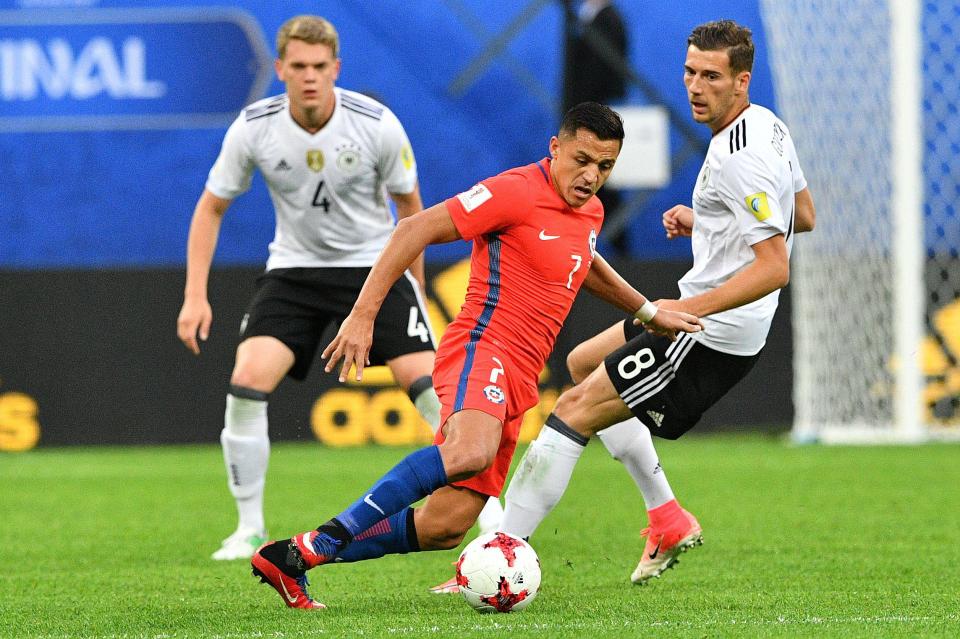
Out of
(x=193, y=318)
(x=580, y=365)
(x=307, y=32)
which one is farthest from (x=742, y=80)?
(x=193, y=318)

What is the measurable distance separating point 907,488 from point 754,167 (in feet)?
13.2

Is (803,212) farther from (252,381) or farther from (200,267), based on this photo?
(200,267)

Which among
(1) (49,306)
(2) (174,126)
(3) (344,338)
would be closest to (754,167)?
(3) (344,338)

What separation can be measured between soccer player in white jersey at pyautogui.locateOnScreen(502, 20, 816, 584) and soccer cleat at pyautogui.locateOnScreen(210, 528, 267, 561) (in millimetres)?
1493

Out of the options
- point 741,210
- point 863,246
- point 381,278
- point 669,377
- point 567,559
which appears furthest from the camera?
point 863,246

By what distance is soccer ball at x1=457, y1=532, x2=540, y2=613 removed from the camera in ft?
15.6

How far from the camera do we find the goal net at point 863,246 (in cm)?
1171

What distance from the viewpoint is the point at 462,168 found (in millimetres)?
14281

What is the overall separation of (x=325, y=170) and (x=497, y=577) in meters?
2.46

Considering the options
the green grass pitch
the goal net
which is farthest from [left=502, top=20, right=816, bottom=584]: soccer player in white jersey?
the goal net

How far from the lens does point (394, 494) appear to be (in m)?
4.73

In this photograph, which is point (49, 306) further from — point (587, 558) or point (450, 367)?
point (450, 367)

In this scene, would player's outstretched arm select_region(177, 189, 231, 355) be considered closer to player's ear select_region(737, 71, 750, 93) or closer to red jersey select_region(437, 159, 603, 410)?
red jersey select_region(437, 159, 603, 410)

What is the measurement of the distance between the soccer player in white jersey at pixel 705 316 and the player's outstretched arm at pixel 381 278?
2.94ft
